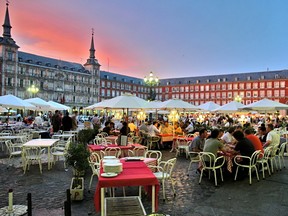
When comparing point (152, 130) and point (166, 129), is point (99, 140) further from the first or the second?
point (166, 129)

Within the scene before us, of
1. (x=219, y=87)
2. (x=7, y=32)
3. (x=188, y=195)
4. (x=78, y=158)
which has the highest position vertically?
(x=7, y=32)

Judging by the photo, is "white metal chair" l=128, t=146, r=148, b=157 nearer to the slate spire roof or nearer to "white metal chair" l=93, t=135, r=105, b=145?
"white metal chair" l=93, t=135, r=105, b=145

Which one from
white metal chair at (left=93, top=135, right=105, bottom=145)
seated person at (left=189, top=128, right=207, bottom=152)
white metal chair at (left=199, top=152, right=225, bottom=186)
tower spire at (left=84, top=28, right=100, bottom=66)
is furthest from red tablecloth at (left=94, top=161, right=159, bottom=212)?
tower spire at (left=84, top=28, right=100, bottom=66)

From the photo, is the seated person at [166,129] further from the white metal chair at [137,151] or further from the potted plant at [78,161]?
the potted plant at [78,161]

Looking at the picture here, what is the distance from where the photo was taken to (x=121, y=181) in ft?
12.0

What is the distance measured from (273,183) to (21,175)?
6352 millimetres

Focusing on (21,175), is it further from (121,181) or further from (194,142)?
(194,142)

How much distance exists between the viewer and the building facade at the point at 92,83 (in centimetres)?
5116

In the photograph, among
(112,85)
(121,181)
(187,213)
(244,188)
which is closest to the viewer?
(121,181)

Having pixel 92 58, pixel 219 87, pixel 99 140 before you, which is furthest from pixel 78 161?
pixel 219 87

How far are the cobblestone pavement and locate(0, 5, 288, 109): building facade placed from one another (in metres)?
43.9

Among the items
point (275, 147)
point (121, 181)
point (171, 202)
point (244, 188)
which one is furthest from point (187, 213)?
point (275, 147)

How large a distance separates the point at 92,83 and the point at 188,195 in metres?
65.4

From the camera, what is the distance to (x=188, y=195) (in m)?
5.16
